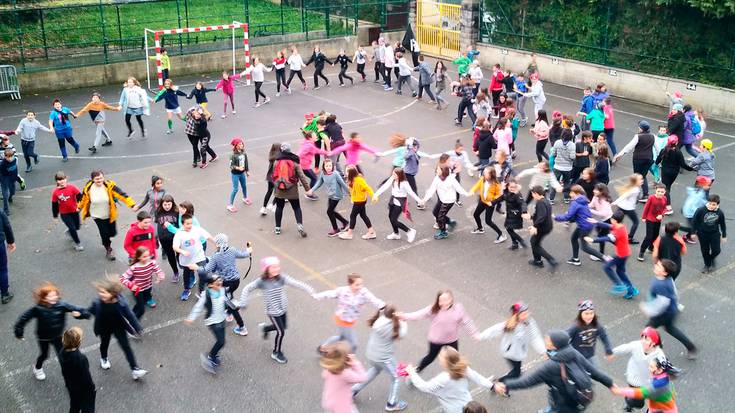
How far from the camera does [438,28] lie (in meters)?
29.8

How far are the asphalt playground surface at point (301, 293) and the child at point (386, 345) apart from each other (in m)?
0.27

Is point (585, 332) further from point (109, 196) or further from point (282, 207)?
point (109, 196)

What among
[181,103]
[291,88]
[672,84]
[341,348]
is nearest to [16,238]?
[341,348]

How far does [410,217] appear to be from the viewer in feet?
44.0

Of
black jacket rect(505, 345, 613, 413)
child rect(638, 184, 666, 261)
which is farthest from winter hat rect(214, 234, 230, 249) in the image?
child rect(638, 184, 666, 261)

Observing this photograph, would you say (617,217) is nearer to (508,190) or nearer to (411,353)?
(508,190)

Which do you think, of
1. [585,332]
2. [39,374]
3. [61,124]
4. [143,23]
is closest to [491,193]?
[585,332]

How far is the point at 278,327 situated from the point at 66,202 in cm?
517

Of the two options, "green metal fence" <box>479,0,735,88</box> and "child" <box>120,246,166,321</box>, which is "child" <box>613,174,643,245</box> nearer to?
"child" <box>120,246,166,321</box>

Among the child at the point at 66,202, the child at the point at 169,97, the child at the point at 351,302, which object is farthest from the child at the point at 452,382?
the child at the point at 169,97

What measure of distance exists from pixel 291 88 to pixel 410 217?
12481 mm

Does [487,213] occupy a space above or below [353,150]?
below

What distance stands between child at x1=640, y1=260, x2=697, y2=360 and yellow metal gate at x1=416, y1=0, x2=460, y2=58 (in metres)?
21.4

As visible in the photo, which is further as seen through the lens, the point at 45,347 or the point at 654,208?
the point at 654,208
